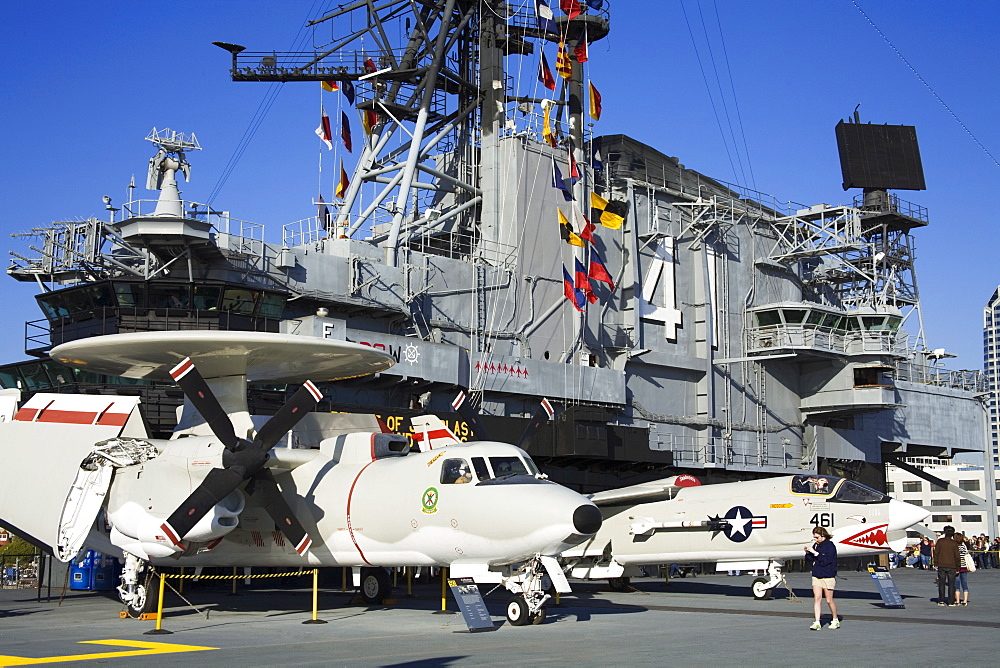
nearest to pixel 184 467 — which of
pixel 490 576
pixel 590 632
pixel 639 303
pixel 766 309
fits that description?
pixel 490 576

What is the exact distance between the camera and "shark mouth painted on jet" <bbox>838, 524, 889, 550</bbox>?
87.9 ft

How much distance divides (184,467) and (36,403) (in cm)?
583

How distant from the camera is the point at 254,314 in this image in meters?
38.3

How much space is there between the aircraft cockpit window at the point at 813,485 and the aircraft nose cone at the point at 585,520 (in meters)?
11.1

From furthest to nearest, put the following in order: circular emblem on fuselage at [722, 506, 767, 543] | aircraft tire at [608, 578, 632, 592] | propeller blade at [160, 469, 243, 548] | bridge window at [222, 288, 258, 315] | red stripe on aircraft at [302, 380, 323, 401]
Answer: bridge window at [222, 288, 258, 315] → aircraft tire at [608, 578, 632, 592] → circular emblem on fuselage at [722, 506, 767, 543] → red stripe on aircraft at [302, 380, 323, 401] → propeller blade at [160, 469, 243, 548]

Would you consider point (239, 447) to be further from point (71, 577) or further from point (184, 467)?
point (71, 577)

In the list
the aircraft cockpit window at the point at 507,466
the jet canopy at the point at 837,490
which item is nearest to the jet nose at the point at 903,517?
the jet canopy at the point at 837,490

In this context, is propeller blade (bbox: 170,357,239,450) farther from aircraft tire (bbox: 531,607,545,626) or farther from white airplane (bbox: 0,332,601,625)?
aircraft tire (bbox: 531,607,545,626)

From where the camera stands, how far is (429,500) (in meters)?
21.7

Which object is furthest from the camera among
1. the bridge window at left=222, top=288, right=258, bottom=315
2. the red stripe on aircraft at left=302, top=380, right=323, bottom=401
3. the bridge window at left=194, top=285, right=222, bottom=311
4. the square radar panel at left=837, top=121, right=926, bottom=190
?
the square radar panel at left=837, top=121, right=926, bottom=190

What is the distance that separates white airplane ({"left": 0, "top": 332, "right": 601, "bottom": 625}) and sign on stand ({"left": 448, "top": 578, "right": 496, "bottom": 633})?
0.33 meters

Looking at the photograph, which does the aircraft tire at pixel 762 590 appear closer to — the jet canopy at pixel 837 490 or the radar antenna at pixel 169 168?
the jet canopy at pixel 837 490

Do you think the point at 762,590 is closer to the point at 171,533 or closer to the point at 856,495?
the point at 856,495

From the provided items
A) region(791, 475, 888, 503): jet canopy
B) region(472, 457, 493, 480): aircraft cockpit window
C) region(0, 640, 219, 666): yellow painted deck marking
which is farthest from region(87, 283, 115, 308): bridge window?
region(791, 475, 888, 503): jet canopy
